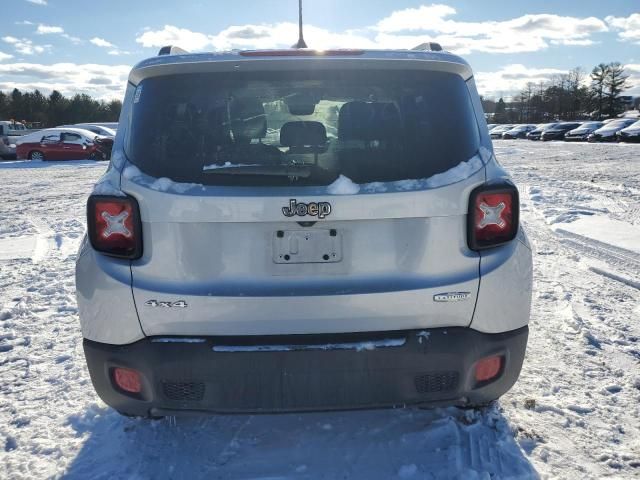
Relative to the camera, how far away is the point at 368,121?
2.49 metres

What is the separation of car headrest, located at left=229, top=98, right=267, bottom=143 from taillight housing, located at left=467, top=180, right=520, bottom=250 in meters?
1.04

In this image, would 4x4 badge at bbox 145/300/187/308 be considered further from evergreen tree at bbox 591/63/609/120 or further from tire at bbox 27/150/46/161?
evergreen tree at bbox 591/63/609/120

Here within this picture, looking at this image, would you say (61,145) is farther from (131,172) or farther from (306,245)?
(306,245)

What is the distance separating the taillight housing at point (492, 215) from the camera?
243cm

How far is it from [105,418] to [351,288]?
5.96 feet

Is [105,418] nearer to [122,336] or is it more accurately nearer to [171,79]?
[122,336]

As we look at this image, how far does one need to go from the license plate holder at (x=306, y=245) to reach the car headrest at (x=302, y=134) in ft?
1.41

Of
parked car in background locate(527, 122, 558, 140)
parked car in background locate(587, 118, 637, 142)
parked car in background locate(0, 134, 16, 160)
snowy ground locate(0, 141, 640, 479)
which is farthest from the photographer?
parked car in background locate(527, 122, 558, 140)

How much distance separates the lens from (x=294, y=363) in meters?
2.37

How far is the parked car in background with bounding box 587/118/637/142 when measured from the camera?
37591mm

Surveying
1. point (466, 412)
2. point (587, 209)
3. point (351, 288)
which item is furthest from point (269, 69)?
point (587, 209)

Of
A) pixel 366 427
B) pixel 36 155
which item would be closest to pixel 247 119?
pixel 366 427

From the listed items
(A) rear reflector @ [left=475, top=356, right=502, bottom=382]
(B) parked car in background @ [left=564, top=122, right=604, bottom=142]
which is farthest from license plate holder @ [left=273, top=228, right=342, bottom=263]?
(B) parked car in background @ [left=564, top=122, right=604, bottom=142]

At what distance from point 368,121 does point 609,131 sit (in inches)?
1610
